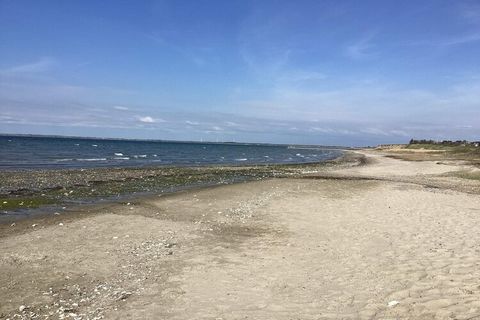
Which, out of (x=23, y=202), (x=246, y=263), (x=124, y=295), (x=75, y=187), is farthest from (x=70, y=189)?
(x=124, y=295)

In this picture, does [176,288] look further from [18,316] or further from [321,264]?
[321,264]

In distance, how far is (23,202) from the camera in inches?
851

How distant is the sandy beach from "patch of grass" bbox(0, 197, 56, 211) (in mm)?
3225

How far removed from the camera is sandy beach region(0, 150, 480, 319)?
26.2 ft

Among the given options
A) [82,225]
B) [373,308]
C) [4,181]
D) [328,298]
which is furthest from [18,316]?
[4,181]

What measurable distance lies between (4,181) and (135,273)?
25.4m

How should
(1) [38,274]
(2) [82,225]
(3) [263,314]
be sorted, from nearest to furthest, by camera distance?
(3) [263,314], (1) [38,274], (2) [82,225]

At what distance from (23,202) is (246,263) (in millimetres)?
15350

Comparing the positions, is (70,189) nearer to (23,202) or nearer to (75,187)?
Answer: (75,187)

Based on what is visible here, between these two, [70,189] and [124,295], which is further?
[70,189]

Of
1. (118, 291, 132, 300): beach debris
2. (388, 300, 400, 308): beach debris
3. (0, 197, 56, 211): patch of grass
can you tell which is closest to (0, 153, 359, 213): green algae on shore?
(0, 197, 56, 211): patch of grass

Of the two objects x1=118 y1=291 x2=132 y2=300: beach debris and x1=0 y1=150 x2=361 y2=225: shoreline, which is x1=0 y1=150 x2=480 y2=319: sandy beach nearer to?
x1=118 y1=291 x2=132 y2=300: beach debris

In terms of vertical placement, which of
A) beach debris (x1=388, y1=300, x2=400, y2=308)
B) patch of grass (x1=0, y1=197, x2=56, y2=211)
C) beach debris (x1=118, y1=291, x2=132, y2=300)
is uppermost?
beach debris (x1=388, y1=300, x2=400, y2=308)

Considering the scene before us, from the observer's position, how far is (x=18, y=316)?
7.83 m
